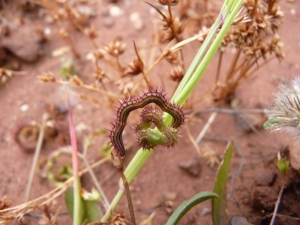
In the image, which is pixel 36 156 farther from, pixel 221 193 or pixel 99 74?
pixel 221 193

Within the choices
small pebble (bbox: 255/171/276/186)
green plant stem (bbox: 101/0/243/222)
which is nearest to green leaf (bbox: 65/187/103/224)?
green plant stem (bbox: 101/0/243/222)

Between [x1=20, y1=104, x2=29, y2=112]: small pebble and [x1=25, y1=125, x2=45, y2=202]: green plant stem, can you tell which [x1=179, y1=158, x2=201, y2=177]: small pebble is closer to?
[x1=25, y1=125, x2=45, y2=202]: green plant stem

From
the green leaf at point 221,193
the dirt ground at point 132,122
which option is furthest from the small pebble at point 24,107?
the green leaf at point 221,193

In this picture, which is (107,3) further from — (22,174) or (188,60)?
(22,174)

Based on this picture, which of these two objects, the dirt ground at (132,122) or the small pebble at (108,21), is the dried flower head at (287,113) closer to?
the dirt ground at (132,122)

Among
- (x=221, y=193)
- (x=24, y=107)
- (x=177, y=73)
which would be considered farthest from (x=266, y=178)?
(x=24, y=107)

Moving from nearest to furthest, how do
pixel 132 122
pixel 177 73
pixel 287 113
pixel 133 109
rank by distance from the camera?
pixel 133 109
pixel 287 113
pixel 177 73
pixel 132 122


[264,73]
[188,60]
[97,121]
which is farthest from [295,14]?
[97,121]
